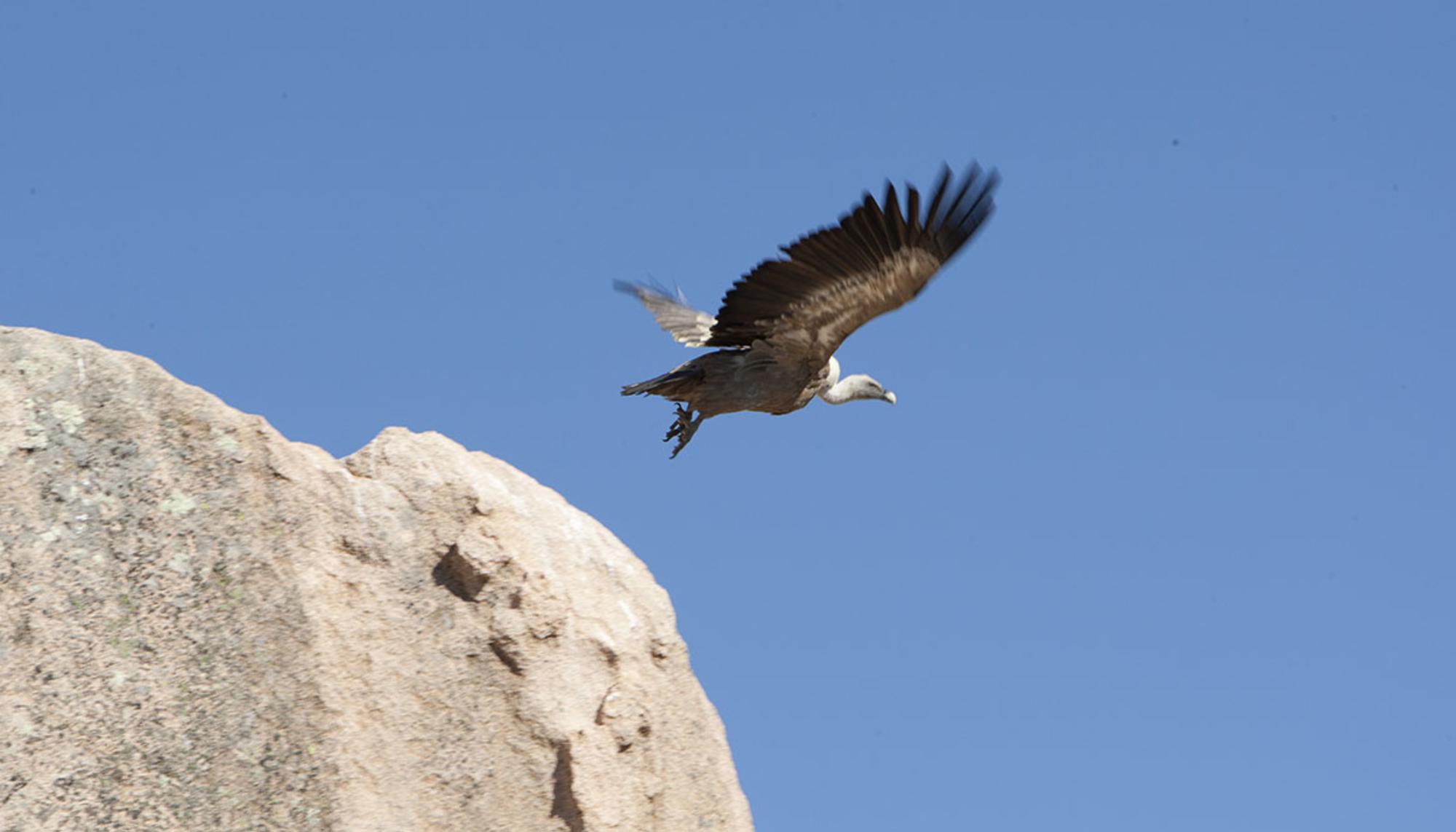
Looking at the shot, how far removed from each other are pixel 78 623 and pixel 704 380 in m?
4.94

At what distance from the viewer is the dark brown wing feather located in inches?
316

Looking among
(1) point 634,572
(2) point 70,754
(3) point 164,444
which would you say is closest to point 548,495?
(1) point 634,572

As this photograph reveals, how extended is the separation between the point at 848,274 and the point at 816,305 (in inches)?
16.9

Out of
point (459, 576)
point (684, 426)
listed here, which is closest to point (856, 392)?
point (684, 426)

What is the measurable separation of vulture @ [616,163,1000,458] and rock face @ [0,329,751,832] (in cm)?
278

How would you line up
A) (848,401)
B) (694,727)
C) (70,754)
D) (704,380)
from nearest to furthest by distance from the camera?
1. (70,754)
2. (694,727)
3. (704,380)
4. (848,401)

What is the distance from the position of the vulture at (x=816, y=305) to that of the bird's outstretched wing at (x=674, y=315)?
45.2 inches

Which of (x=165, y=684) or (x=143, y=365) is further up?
(x=143, y=365)

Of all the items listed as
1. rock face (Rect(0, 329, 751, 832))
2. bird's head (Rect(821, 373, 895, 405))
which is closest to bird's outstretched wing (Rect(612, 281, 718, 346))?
bird's head (Rect(821, 373, 895, 405))

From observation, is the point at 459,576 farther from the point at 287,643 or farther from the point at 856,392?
the point at 856,392

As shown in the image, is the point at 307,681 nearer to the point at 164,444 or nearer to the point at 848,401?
the point at 164,444

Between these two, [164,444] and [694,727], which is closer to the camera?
[164,444]

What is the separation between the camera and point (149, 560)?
5.55 m

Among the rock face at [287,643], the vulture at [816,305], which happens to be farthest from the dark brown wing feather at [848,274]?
the rock face at [287,643]
